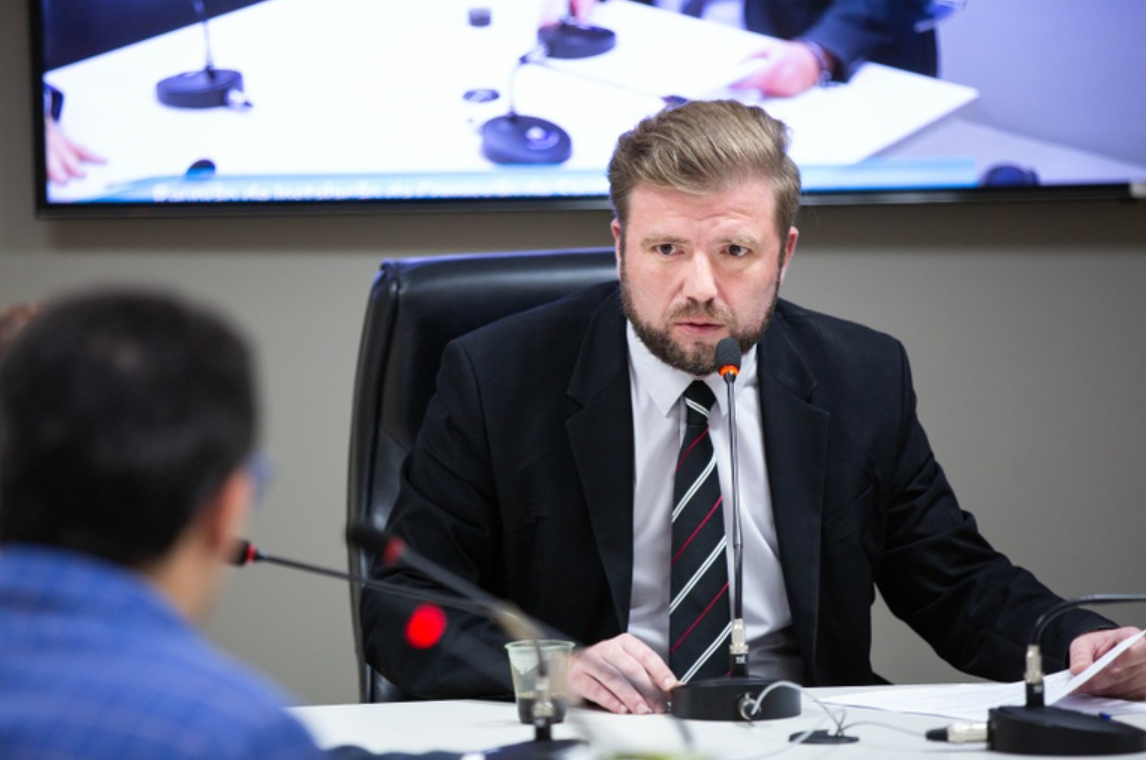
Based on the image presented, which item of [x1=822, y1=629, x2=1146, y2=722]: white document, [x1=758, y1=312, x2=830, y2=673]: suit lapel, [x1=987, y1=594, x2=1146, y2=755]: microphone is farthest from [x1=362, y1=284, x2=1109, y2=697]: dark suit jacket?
[x1=987, y1=594, x2=1146, y2=755]: microphone

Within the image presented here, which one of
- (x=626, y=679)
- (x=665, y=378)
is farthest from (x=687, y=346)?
(x=626, y=679)

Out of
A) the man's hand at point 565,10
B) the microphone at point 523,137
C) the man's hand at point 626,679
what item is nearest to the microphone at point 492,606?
the man's hand at point 626,679

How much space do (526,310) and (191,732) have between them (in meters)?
1.59

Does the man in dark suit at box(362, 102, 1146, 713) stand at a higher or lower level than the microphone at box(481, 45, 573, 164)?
lower

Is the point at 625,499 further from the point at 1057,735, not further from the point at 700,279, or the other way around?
the point at 1057,735

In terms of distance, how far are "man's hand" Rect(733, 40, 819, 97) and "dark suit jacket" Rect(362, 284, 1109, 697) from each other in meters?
0.86

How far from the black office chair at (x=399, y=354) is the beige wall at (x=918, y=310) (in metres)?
0.83

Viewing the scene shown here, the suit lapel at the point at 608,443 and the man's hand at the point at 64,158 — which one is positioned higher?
the man's hand at the point at 64,158

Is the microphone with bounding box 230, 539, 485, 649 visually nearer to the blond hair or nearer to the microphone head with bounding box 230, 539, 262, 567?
the microphone head with bounding box 230, 539, 262, 567

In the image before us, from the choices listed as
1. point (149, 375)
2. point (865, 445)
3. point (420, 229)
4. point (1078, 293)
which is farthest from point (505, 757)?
point (1078, 293)

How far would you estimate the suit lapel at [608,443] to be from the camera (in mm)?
1981

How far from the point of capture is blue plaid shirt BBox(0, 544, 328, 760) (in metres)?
0.71

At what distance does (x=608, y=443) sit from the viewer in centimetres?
205

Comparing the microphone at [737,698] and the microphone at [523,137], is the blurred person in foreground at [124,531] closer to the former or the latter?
the microphone at [737,698]
